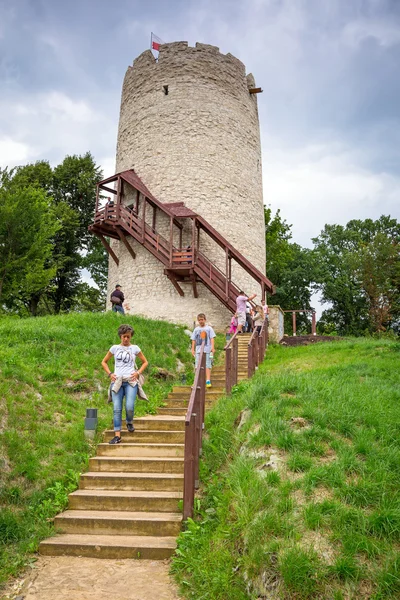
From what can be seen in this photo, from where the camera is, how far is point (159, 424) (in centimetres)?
706

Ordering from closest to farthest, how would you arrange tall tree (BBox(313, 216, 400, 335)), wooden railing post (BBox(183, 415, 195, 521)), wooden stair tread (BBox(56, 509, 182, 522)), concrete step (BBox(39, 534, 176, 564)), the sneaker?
concrete step (BBox(39, 534, 176, 564))
wooden railing post (BBox(183, 415, 195, 521))
wooden stair tread (BBox(56, 509, 182, 522))
the sneaker
tall tree (BBox(313, 216, 400, 335))

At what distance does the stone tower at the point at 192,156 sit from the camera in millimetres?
18234

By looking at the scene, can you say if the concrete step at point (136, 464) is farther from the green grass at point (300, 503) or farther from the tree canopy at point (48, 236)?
the tree canopy at point (48, 236)

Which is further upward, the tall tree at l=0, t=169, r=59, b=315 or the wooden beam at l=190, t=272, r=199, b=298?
the tall tree at l=0, t=169, r=59, b=315

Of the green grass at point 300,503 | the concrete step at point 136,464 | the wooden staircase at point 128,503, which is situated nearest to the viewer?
the green grass at point 300,503

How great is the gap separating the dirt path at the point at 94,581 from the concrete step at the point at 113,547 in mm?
66

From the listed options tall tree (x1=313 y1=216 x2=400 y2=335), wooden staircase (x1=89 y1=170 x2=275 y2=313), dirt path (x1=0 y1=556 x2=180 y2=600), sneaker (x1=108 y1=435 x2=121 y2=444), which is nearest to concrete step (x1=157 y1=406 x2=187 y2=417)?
sneaker (x1=108 y1=435 x2=121 y2=444)

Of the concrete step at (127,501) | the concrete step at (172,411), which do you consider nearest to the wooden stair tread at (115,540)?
the concrete step at (127,501)

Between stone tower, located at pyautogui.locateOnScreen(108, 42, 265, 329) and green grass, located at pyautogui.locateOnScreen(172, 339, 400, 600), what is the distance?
11708mm

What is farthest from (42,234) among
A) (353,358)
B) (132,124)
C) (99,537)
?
(99,537)

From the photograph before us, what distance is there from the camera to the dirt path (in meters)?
3.73

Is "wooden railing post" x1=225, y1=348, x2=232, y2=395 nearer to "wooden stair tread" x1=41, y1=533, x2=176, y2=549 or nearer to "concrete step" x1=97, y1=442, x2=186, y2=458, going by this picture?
"concrete step" x1=97, y1=442, x2=186, y2=458

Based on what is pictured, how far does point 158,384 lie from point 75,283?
18185 mm

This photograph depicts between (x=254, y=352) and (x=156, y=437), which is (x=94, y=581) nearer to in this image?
(x=156, y=437)
